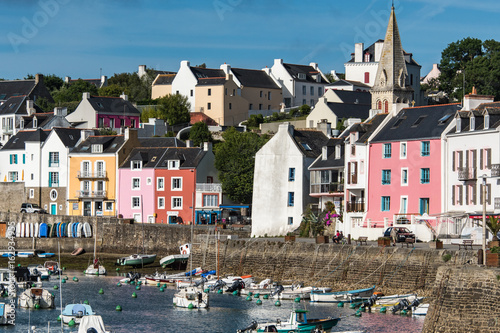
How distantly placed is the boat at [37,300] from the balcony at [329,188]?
84.3 feet

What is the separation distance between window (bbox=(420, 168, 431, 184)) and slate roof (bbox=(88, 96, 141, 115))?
59.8 metres

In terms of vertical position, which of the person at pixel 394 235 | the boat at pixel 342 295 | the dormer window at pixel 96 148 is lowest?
the boat at pixel 342 295

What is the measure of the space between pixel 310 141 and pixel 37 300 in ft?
103

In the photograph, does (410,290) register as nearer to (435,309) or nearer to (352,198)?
(435,309)

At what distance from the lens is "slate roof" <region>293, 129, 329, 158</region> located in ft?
260

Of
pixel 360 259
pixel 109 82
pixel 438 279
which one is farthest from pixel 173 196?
pixel 109 82

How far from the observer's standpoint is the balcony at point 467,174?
204 feet

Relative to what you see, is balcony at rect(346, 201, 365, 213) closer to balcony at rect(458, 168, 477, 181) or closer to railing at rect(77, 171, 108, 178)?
balcony at rect(458, 168, 477, 181)

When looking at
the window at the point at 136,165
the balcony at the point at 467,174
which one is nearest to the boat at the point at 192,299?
the balcony at the point at 467,174

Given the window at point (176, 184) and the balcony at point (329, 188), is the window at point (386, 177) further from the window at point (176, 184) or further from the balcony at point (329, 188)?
the window at point (176, 184)

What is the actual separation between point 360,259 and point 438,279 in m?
16.4

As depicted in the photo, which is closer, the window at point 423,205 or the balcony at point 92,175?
the window at point 423,205

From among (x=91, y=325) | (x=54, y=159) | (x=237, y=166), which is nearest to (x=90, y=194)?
(x=54, y=159)

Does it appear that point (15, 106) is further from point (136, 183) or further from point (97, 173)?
point (136, 183)
